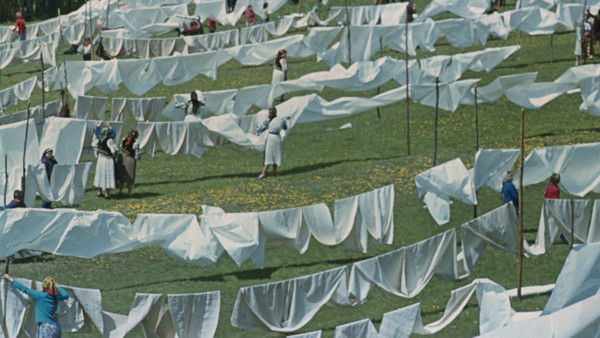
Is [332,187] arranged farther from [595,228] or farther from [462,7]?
[462,7]

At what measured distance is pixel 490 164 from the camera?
22.5 metres

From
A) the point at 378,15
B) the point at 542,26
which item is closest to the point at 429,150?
the point at 542,26

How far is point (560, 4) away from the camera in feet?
130

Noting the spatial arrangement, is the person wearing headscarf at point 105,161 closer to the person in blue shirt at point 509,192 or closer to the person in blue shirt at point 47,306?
the person in blue shirt at point 509,192

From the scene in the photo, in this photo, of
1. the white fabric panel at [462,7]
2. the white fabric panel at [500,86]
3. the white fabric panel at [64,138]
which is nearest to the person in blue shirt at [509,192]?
the white fabric panel at [500,86]

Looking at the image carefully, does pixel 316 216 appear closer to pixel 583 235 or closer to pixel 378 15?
pixel 583 235

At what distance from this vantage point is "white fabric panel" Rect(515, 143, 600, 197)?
22.4 meters

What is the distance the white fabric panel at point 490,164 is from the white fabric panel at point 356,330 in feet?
24.3

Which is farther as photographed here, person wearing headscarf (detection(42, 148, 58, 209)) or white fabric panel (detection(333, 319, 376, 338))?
person wearing headscarf (detection(42, 148, 58, 209))

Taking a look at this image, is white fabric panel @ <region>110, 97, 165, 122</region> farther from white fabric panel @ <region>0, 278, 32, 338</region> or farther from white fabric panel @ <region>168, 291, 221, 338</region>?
white fabric panel @ <region>168, 291, 221, 338</region>

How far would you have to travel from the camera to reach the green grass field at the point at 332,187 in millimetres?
20109

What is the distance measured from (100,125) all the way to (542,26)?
18553 mm

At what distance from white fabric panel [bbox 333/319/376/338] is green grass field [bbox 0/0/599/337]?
270cm

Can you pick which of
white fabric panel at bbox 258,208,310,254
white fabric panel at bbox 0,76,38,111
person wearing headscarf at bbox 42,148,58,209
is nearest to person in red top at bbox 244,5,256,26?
white fabric panel at bbox 0,76,38,111
